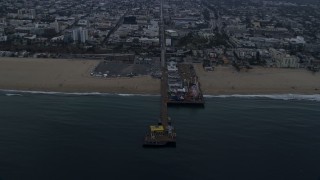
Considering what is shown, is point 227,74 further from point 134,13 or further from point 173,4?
point 173,4

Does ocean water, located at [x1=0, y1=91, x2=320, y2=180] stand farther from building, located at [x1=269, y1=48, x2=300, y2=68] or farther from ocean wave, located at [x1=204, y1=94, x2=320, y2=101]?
building, located at [x1=269, y1=48, x2=300, y2=68]

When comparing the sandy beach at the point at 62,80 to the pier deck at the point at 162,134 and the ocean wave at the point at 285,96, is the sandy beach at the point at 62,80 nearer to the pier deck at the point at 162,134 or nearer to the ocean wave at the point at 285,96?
the pier deck at the point at 162,134

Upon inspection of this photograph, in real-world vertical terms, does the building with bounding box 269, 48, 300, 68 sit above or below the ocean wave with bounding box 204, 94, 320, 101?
above

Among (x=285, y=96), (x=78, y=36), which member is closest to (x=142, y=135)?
(x=285, y=96)

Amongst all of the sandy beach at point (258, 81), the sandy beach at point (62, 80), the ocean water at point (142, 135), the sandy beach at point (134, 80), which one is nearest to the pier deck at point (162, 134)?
the ocean water at point (142, 135)

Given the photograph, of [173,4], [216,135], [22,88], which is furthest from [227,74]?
[173,4]

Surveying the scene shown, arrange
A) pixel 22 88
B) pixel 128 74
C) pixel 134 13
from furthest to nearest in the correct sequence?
pixel 134 13 → pixel 128 74 → pixel 22 88

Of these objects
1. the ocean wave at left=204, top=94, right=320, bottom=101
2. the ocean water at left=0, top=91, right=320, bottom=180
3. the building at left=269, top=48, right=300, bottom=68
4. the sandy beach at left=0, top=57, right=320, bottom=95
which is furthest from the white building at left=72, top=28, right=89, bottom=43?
the ocean wave at left=204, top=94, right=320, bottom=101
